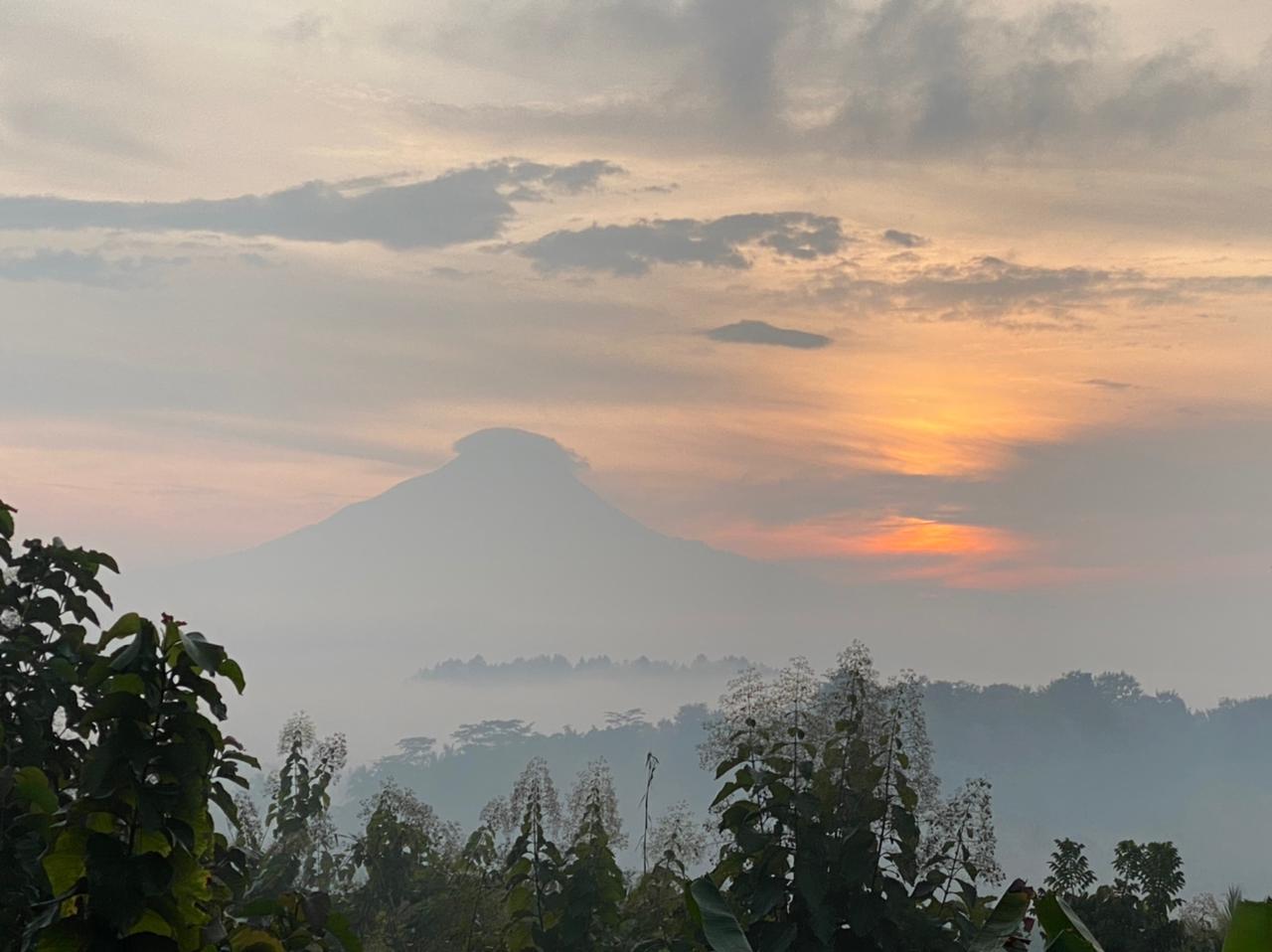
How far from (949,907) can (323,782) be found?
8.04 meters

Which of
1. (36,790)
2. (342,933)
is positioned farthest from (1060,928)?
(36,790)

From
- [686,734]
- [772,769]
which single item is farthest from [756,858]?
[686,734]

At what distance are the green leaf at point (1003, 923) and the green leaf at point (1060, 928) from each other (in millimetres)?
216

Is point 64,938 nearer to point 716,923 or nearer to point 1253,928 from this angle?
point 716,923

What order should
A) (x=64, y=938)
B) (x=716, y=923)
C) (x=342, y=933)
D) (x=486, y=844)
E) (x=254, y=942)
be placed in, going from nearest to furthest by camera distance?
(x=64, y=938) < (x=254, y=942) < (x=716, y=923) < (x=342, y=933) < (x=486, y=844)

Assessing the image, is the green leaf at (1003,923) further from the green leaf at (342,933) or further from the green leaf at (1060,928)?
the green leaf at (342,933)

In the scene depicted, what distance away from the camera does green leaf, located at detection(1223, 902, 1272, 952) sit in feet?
13.9

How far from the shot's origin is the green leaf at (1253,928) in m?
4.23

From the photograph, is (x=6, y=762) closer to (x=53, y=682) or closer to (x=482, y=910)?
(x=53, y=682)

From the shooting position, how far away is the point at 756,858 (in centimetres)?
797

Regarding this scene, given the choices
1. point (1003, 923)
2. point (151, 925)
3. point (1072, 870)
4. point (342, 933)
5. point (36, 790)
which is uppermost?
point (36, 790)

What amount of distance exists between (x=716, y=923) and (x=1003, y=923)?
1137 mm

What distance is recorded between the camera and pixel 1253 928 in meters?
4.24

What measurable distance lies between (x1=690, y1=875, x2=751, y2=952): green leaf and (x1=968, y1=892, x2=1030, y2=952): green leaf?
0.93m
